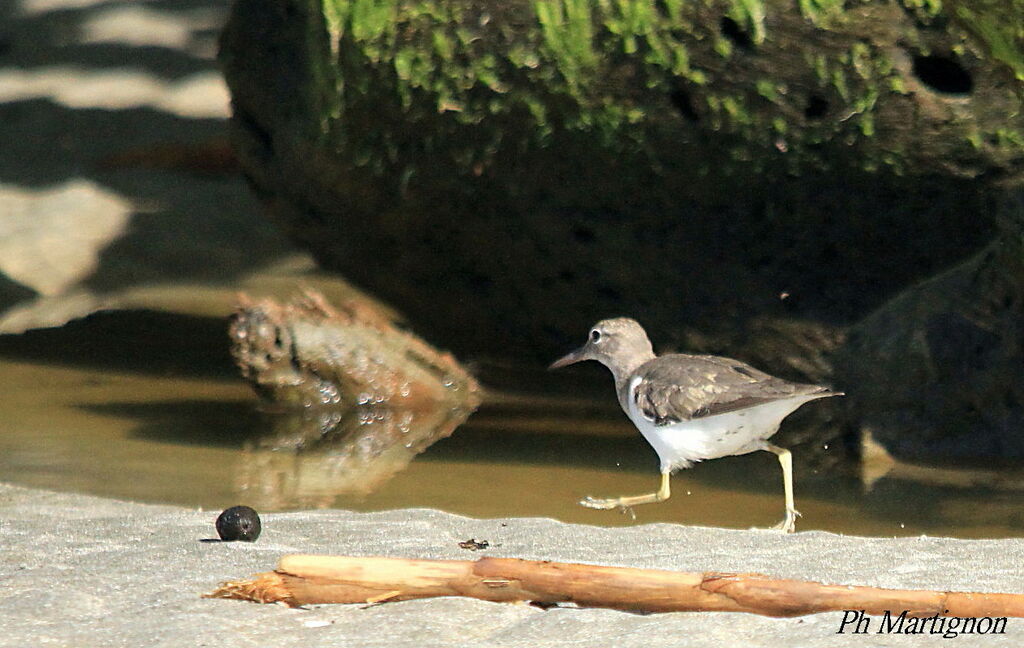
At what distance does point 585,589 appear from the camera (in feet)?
13.1

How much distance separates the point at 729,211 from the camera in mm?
8250

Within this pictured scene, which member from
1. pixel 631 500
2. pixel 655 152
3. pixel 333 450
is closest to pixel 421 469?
pixel 333 450

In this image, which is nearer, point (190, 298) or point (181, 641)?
point (181, 641)

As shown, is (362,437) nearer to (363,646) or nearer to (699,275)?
(699,275)

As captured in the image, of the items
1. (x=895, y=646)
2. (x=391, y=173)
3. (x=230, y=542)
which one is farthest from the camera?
(x=391, y=173)

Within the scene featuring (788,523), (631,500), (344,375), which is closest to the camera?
(788,523)

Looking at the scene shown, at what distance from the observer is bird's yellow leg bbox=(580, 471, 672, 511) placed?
641 centimetres

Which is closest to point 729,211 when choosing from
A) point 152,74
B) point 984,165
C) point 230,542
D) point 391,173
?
point 984,165

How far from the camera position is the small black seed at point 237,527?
5148 mm

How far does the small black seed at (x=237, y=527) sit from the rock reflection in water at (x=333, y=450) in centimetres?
126

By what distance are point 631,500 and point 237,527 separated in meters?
1.88

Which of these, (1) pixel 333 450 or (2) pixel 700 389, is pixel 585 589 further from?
(1) pixel 333 450

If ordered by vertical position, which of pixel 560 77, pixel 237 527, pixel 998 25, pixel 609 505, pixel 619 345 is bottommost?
pixel 609 505

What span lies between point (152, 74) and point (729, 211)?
10616 mm
